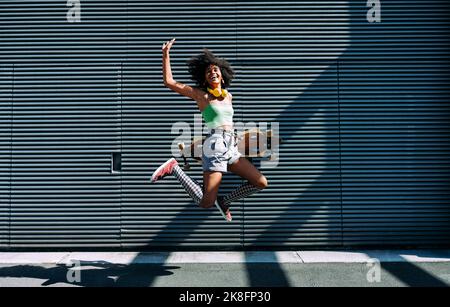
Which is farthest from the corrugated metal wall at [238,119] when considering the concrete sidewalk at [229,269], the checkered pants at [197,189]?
the checkered pants at [197,189]

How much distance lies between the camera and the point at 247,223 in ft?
20.7

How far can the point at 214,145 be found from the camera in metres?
4.63

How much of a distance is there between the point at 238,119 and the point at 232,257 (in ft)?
7.36

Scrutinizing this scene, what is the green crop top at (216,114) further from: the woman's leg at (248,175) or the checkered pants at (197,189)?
the checkered pants at (197,189)

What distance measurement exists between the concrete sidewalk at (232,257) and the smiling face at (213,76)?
8.41 ft

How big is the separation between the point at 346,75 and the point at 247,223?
3011 mm

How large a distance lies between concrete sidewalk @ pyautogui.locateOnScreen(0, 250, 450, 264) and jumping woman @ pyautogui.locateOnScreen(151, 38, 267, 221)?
1.28m

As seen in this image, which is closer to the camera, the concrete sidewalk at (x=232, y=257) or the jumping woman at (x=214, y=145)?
the jumping woman at (x=214, y=145)

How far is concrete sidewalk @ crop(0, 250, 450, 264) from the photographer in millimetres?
5547

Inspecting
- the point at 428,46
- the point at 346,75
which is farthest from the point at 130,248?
the point at 428,46

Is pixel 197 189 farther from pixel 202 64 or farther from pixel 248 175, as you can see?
pixel 202 64

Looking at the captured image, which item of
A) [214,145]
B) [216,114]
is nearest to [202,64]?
[216,114]

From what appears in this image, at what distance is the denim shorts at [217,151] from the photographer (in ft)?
15.2
